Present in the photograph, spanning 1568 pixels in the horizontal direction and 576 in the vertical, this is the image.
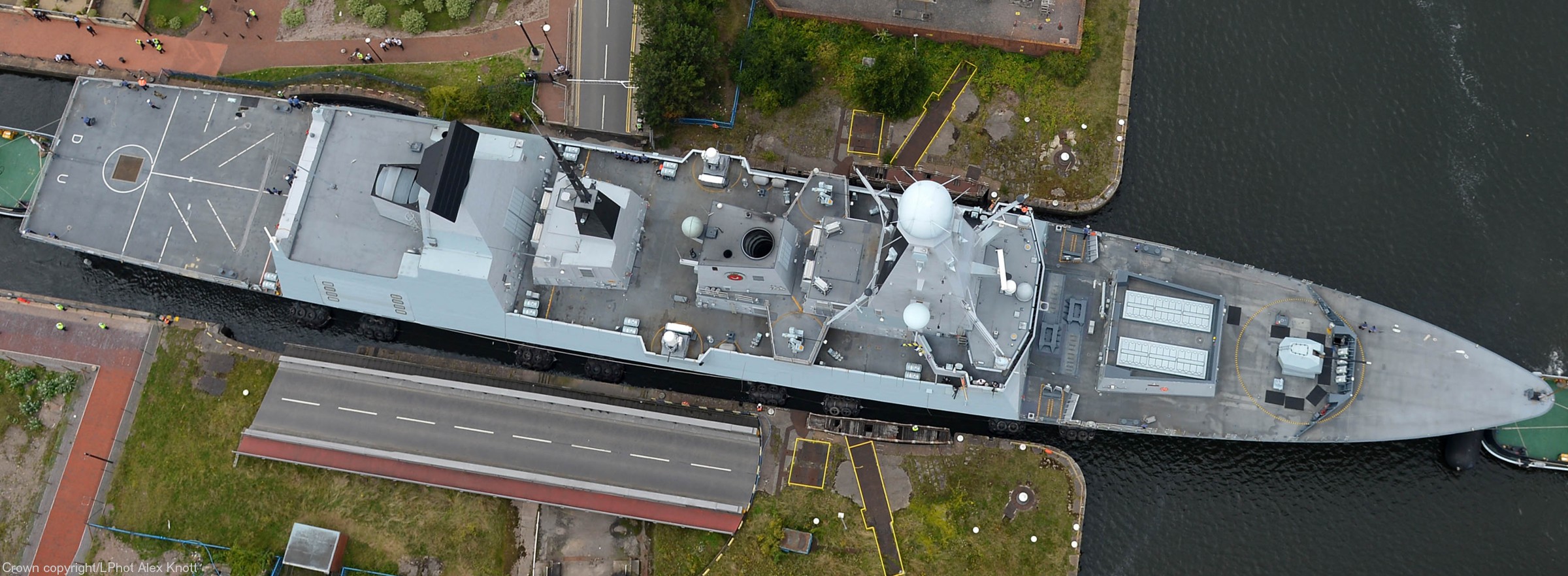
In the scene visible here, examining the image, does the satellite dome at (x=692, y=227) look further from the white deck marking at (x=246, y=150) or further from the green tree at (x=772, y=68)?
the white deck marking at (x=246, y=150)

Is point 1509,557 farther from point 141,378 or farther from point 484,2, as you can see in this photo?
point 141,378

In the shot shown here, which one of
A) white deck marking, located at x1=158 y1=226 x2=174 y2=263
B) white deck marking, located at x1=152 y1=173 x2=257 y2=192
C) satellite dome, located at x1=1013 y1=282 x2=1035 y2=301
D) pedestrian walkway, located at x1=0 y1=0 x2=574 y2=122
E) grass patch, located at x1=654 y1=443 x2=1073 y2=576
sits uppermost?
pedestrian walkway, located at x1=0 y1=0 x2=574 y2=122

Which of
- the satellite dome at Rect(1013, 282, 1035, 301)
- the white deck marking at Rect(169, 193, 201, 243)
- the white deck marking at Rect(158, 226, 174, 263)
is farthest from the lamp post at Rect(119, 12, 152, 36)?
the satellite dome at Rect(1013, 282, 1035, 301)

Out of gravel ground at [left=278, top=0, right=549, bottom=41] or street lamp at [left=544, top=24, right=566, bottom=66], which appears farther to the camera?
gravel ground at [left=278, top=0, right=549, bottom=41]

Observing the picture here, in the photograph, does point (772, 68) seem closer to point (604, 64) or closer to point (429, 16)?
point (604, 64)

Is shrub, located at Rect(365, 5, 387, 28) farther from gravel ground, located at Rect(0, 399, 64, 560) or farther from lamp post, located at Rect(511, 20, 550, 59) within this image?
gravel ground, located at Rect(0, 399, 64, 560)

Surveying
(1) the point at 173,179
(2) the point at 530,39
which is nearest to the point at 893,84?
(2) the point at 530,39

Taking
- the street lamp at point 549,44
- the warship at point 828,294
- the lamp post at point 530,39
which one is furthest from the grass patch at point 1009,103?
the lamp post at point 530,39
